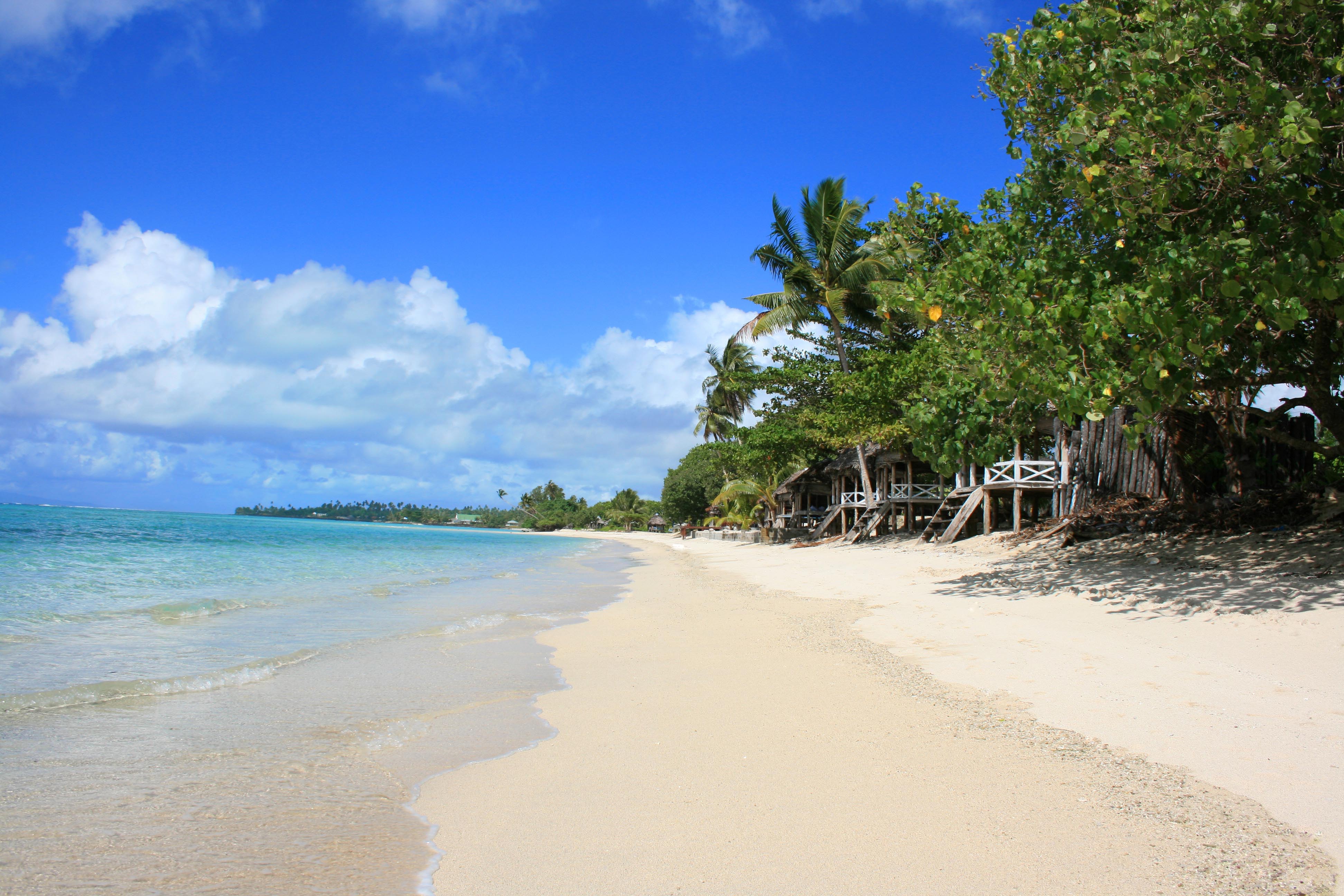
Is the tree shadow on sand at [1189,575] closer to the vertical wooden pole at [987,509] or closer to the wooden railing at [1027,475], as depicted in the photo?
the wooden railing at [1027,475]

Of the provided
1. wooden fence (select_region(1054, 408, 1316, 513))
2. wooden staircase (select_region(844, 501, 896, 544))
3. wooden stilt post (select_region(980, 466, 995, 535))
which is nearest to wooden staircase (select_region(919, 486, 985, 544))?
wooden stilt post (select_region(980, 466, 995, 535))

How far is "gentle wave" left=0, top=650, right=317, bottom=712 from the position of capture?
4.72 meters

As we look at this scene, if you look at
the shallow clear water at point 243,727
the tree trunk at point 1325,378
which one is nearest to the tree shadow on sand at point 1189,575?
the tree trunk at point 1325,378

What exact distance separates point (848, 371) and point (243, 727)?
22.0 meters

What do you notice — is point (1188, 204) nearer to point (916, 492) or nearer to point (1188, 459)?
point (1188, 459)

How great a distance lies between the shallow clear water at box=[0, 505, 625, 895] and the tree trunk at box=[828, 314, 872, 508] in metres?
14.7

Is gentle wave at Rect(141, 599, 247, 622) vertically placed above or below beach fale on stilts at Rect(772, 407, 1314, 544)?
below

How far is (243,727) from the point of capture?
4.27m

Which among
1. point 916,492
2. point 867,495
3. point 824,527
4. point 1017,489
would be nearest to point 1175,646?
point 1017,489

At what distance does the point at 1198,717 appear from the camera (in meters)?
3.96

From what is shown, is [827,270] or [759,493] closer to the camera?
[827,270]

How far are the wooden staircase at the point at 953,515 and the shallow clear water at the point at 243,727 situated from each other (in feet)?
33.5

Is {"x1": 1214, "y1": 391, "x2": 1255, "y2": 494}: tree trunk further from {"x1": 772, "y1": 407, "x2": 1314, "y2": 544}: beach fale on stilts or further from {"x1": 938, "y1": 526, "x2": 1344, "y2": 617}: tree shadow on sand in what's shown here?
{"x1": 938, "y1": 526, "x2": 1344, "y2": 617}: tree shadow on sand

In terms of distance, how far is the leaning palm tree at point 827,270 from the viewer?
23484 mm
